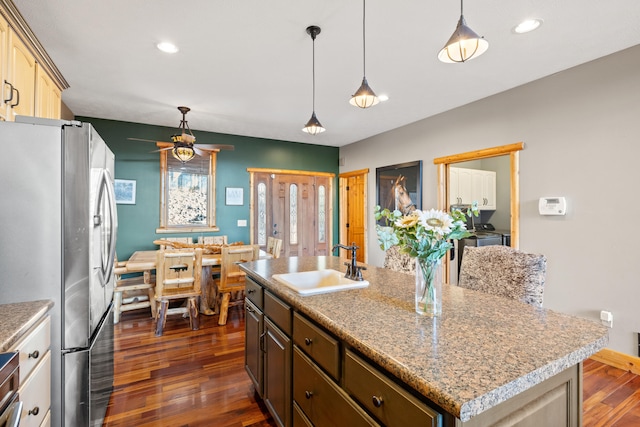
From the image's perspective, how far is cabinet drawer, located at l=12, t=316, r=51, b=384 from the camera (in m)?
1.22

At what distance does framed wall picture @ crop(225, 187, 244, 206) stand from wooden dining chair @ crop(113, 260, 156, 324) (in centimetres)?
183

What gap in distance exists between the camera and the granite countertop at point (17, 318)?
1.12m

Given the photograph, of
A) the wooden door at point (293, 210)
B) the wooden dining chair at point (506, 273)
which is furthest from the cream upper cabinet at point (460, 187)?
the wooden dining chair at point (506, 273)

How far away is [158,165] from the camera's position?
193 inches

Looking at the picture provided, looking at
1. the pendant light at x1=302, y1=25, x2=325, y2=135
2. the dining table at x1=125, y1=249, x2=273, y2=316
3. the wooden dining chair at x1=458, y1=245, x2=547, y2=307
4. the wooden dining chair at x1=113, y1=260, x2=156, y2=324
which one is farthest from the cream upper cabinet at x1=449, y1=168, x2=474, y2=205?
the wooden dining chair at x1=113, y1=260, x2=156, y2=324

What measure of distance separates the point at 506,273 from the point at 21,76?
138 inches

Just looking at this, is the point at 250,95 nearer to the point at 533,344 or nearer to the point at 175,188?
the point at 175,188

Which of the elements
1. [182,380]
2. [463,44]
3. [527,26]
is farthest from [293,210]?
[463,44]

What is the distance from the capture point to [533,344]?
1003 millimetres

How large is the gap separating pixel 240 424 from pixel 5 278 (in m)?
1.50

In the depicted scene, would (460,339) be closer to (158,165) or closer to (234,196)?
(234,196)

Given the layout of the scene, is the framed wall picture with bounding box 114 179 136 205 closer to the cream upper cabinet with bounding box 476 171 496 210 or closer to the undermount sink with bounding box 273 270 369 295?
the undermount sink with bounding box 273 270 369 295

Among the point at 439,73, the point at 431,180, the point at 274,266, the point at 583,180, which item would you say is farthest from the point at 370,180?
the point at 274,266

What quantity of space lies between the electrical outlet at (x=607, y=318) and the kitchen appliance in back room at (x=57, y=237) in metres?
3.86
